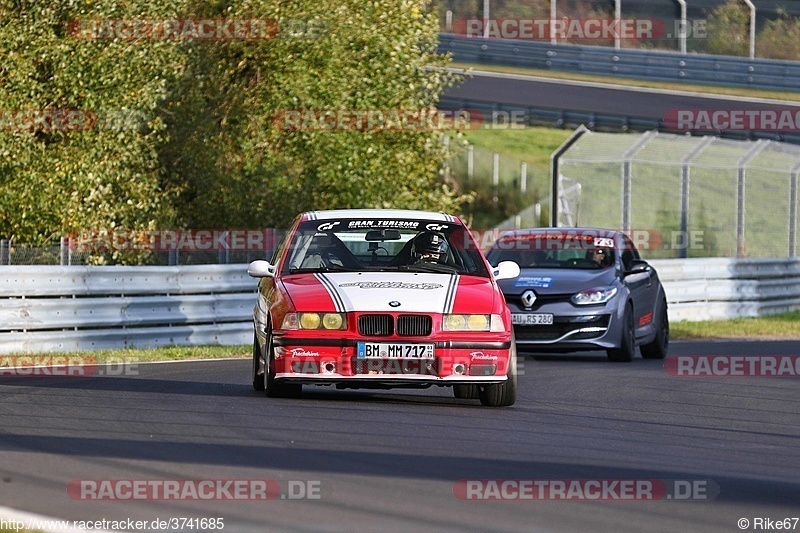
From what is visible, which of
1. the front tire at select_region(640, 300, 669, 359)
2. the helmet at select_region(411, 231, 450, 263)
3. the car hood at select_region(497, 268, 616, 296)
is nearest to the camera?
the helmet at select_region(411, 231, 450, 263)

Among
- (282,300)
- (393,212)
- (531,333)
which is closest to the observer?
A: (282,300)

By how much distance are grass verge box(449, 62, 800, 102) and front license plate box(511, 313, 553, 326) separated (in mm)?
19187

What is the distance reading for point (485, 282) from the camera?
11.7 meters

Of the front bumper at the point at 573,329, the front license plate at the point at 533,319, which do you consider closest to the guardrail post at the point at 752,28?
the front bumper at the point at 573,329

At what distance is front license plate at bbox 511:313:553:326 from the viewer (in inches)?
670

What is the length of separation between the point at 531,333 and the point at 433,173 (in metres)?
10.9

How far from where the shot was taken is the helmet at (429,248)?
12117 mm

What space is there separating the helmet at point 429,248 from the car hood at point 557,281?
4.90 meters

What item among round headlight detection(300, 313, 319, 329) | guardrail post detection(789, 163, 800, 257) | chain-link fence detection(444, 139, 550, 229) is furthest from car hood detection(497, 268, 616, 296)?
chain-link fence detection(444, 139, 550, 229)

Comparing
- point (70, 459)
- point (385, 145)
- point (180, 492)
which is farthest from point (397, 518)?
point (385, 145)

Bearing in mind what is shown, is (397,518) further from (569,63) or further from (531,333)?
(569,63)
